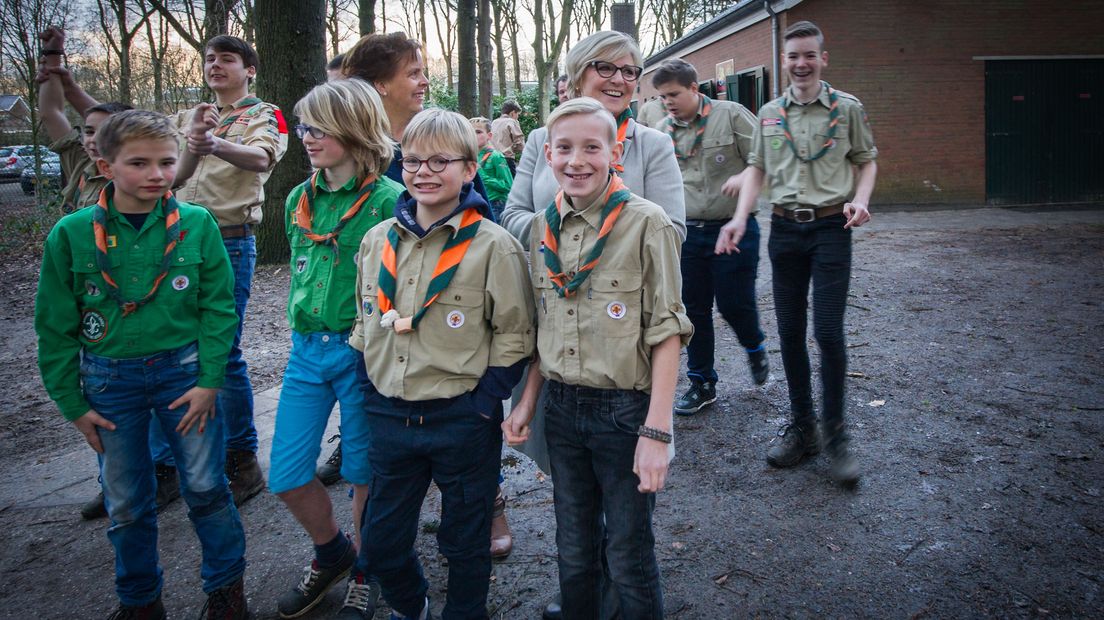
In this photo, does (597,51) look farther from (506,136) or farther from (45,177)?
(45,177)

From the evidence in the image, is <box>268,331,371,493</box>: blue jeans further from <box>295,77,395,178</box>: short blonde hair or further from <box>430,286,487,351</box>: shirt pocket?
<box>295,77,395,178</box>: short blonde hair

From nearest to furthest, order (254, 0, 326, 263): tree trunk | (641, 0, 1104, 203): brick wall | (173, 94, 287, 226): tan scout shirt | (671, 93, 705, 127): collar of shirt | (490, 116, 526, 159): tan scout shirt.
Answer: (173, 94, 287, 226): tan scout shirt, (671, 93, 705, 127): collar of shirt, (254, 0, 326, 263): tree trunk, (490, 116, 526, 159): tan scout shirt, (641, 0, 1104, 203): brick wall

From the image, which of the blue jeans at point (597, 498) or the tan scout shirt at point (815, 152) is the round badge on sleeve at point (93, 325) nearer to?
the blue jeans at point (597, 498)

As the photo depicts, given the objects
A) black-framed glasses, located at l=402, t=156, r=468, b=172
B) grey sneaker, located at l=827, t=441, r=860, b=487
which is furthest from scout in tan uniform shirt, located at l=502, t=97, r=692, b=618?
grey sneaker, located at l=827, t=441, r=860, b=487

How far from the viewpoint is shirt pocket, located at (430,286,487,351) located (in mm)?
2387

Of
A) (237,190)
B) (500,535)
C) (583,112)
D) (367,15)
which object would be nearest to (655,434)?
(583,112)

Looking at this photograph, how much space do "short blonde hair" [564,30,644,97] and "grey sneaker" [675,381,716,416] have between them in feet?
7.77

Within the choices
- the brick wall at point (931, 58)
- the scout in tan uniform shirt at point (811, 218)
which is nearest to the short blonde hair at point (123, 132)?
the scout in tan uniform shirt at point (811, 218)

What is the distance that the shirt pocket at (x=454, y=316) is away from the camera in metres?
Answer: 2.39

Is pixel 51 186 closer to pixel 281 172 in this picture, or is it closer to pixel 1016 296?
pixel 281 172

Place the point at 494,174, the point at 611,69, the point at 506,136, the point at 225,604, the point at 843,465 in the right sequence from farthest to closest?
1. the point at 506,136
2. the point at 494,174
3. the point at 843,465
4. the point at 611,69
5. the point at 225,604

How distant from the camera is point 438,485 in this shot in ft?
8.11

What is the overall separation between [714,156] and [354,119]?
2.64 meters

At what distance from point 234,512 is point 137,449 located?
16.5 inches
